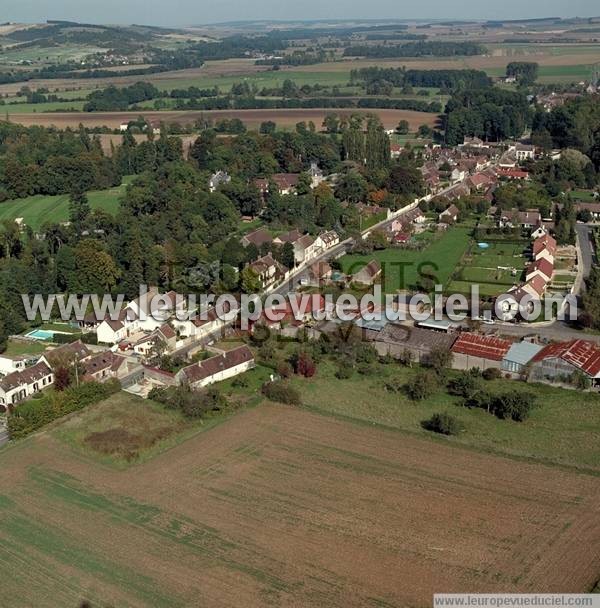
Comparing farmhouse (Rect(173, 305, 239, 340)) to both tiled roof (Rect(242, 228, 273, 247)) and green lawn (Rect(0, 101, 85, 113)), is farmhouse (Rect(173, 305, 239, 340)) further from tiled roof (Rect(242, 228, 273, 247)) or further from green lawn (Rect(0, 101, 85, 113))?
green lawn (Rect(0, 101, 85, 113))

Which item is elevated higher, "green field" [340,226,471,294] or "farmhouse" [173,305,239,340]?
"green field" [340,226,471,294]

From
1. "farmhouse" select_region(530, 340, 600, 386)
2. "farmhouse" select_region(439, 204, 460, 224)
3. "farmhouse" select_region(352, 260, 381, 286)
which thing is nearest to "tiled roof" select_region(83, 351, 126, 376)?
"farmhouse" select_region(352, 260, 381, 286)

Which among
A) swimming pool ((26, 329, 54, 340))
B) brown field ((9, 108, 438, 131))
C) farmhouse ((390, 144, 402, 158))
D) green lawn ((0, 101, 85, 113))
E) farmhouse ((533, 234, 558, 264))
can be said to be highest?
green lawn ((0, 101, 85, 113))

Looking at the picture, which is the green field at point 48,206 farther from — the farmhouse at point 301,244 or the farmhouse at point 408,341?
the farmhouse at point 408,341

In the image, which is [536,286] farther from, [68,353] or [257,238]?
[68,353]

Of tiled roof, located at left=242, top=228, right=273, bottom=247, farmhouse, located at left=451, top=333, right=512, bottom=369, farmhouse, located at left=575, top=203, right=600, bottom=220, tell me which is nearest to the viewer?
farmhouse, located at left=451, top=333, right=512, bottom=369

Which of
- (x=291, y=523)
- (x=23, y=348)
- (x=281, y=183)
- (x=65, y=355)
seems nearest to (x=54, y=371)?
(x=65, y=355)
